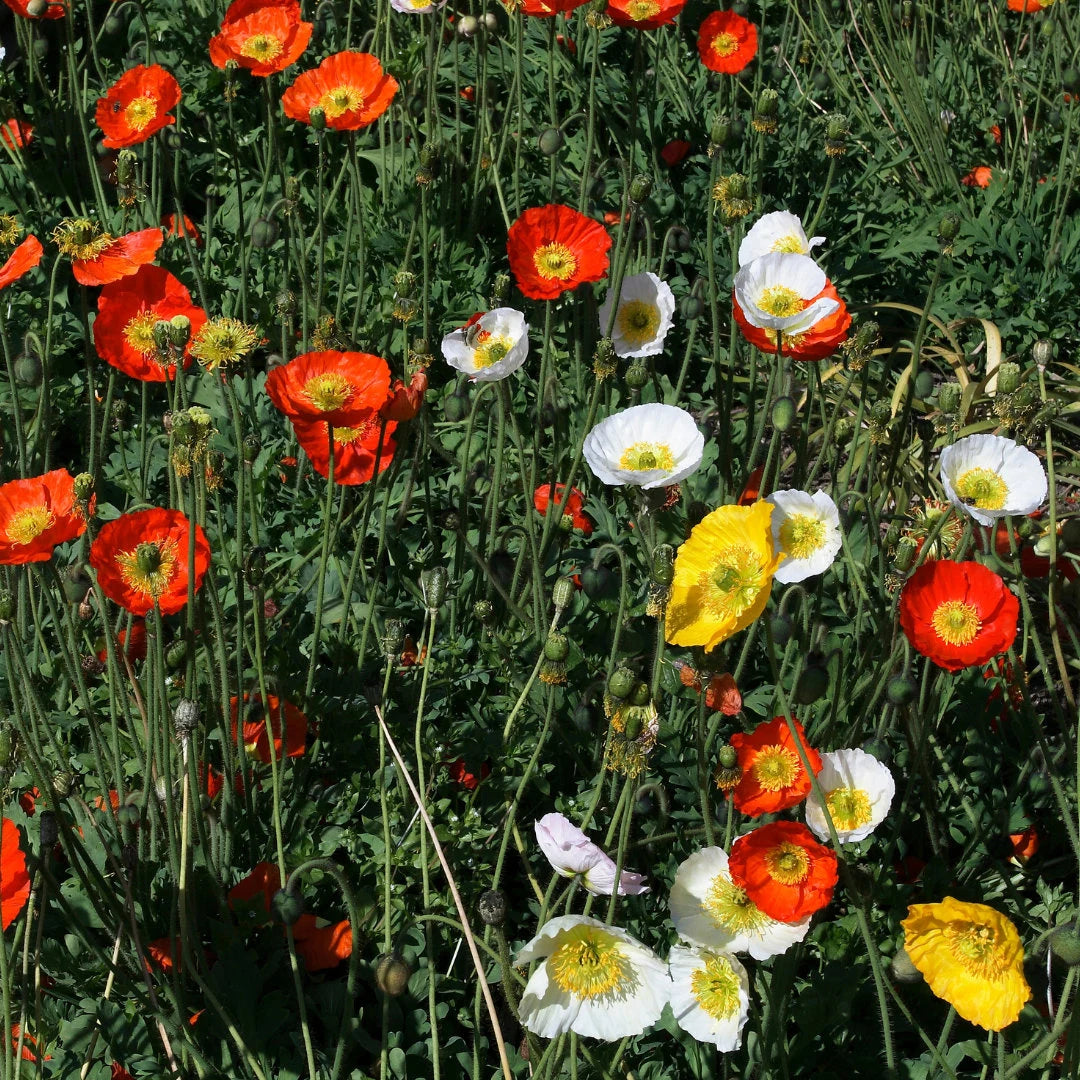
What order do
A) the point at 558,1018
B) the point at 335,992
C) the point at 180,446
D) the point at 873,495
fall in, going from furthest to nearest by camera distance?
1. the point at 873,495
2. the point at 335,992
3. the point at 180,446
4. the point at 558,1018

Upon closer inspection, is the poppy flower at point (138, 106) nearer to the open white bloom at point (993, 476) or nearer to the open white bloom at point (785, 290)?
the open white bloom at point (785, 290)

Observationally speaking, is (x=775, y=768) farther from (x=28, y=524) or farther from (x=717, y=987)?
(x=28, y=524)

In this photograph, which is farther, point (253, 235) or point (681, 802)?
point (253, 235)

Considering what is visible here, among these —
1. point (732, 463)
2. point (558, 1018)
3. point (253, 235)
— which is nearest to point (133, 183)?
point (253, 235)

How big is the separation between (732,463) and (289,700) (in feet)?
3.44

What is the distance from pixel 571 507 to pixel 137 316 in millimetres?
864

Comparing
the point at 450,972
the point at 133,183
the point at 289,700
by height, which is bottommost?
the point at 450,972

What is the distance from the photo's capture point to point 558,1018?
1327mm

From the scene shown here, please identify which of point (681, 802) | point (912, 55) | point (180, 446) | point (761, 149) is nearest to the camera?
point (180, 446)

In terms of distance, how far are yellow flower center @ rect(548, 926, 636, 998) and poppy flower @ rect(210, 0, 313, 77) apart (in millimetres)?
1965

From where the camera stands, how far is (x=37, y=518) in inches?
61.7

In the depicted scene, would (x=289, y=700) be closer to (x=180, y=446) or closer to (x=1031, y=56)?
(x=180, y=446)

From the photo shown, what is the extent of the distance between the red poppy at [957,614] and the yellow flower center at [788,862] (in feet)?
1.14

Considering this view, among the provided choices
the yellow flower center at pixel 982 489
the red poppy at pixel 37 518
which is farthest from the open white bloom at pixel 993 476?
the red poppy at pixel 37 518
